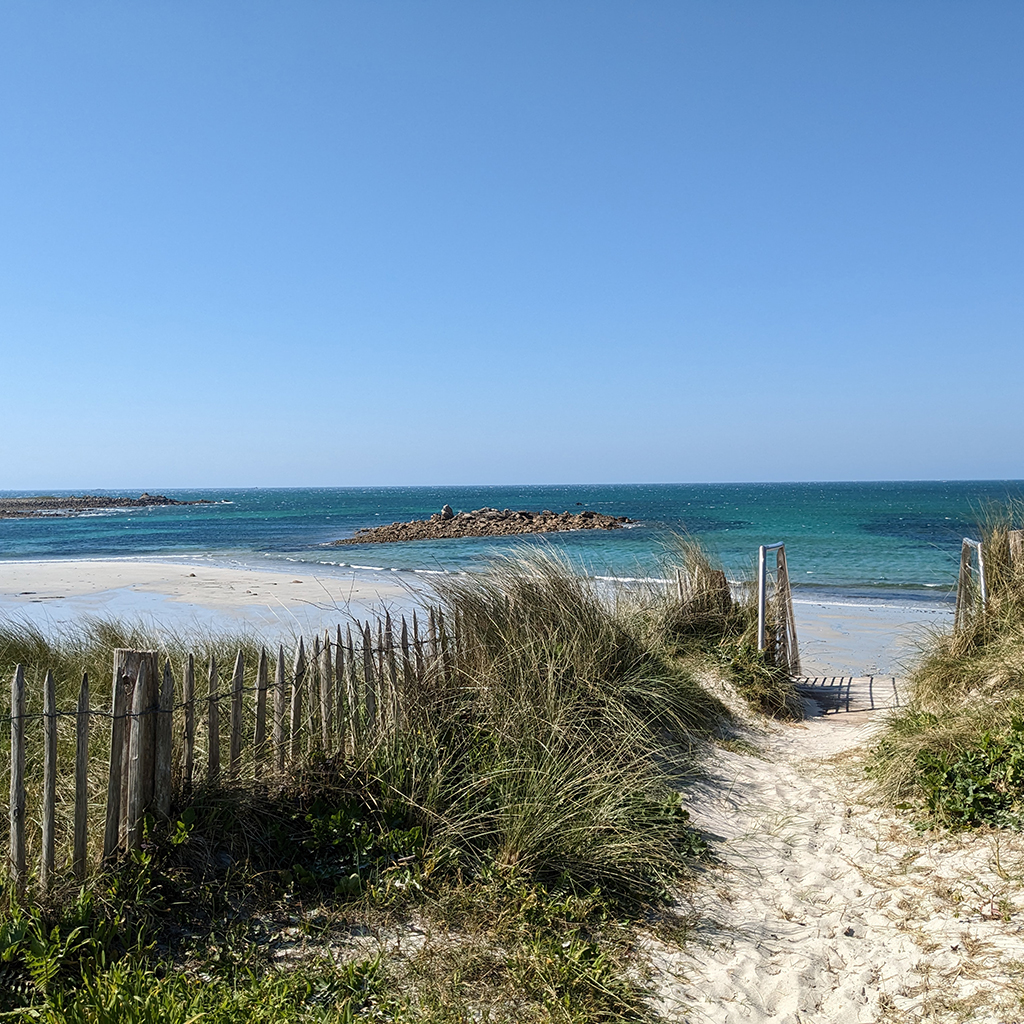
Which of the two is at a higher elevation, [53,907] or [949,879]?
[53,907]

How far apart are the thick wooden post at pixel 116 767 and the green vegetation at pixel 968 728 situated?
14.8 feet

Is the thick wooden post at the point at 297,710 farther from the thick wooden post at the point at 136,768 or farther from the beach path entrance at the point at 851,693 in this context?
the beach path entrance at the point at 851,693

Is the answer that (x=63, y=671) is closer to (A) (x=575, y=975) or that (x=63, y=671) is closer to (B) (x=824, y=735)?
(A) (x=575, y=975)

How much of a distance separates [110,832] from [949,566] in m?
27.7

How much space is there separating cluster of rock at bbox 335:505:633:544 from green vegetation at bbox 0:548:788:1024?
33.9m

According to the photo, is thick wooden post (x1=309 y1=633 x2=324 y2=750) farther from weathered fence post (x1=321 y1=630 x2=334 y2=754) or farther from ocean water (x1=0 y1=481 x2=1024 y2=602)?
ocean water (x1=0 y1=481 x2=1024 y2=602)

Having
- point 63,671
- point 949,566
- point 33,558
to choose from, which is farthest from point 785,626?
point 33,558

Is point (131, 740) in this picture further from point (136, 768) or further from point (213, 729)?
point (213, 729)

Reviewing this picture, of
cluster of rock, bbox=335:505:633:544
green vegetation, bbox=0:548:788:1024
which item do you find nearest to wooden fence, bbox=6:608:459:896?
green vegetation, bbox=0:548:788:1024

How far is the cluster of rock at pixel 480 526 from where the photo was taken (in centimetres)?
4016

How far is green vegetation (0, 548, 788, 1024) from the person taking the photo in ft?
9.71

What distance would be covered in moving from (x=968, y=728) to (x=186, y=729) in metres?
4.79

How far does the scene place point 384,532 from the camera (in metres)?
40.8

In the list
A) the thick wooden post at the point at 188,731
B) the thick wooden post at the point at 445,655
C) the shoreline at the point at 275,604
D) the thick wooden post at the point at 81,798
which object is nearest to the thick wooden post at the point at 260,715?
A: the thick wooden post at the point at 188,731
